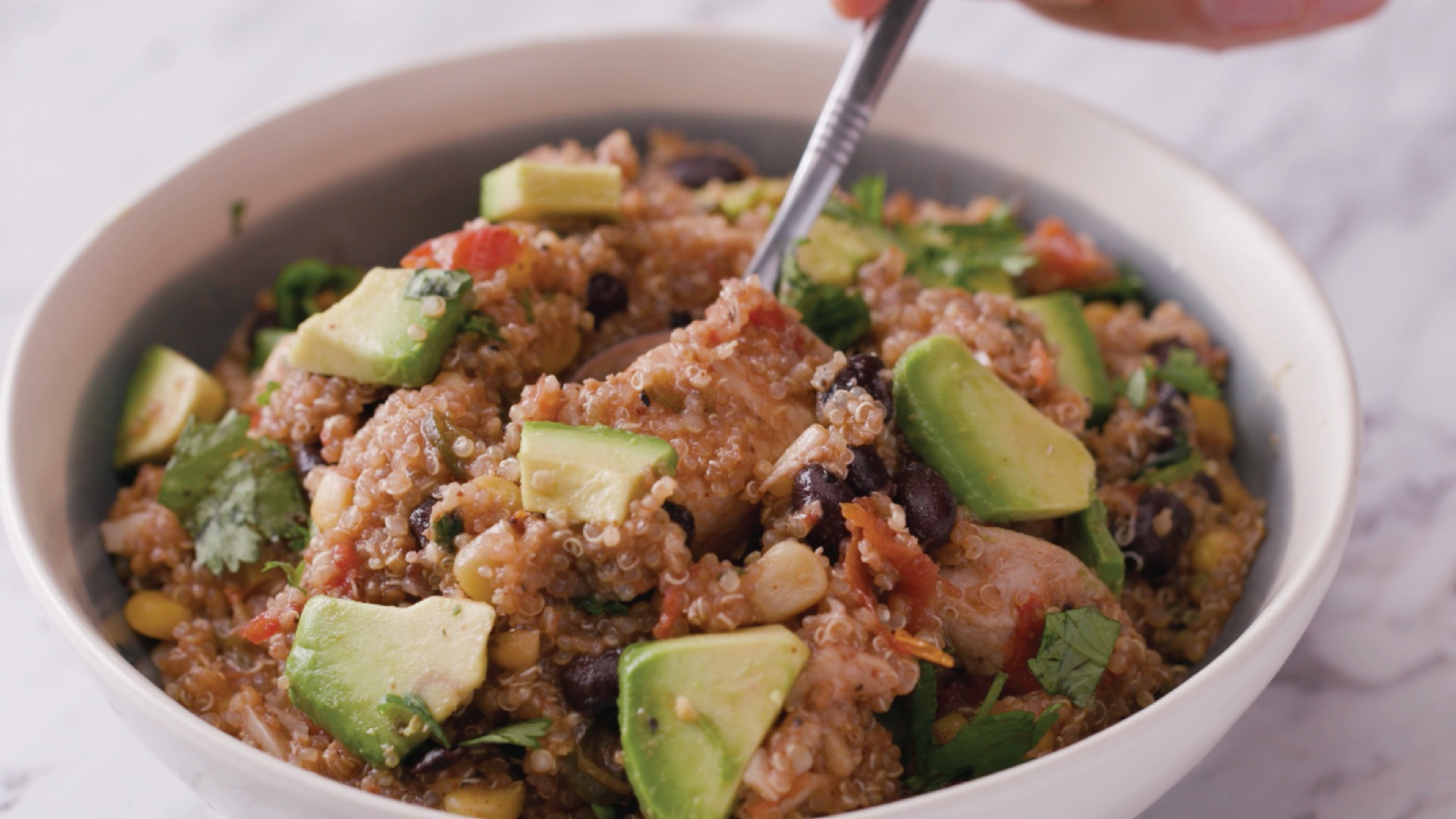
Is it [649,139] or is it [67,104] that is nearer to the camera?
[649,139]

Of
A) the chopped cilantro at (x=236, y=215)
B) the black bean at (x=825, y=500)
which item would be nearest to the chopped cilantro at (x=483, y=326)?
the black bean at (x=825, y=500)

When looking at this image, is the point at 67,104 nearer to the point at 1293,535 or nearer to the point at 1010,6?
the point at 1010,6

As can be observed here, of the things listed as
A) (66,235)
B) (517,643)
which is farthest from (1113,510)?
(66,235)

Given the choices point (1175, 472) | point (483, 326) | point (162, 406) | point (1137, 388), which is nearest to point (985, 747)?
point (1175, 472)

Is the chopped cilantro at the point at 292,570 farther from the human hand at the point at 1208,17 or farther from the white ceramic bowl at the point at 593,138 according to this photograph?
the human hand at the point at 1208,17

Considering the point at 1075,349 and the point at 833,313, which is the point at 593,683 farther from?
the point at 1075,349

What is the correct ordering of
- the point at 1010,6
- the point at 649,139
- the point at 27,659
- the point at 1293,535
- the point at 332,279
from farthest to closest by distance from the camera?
the point at 1010,6 → the point at 649,139 → the point at 332,279 → the point at 27,659 → the point at 1293,535
